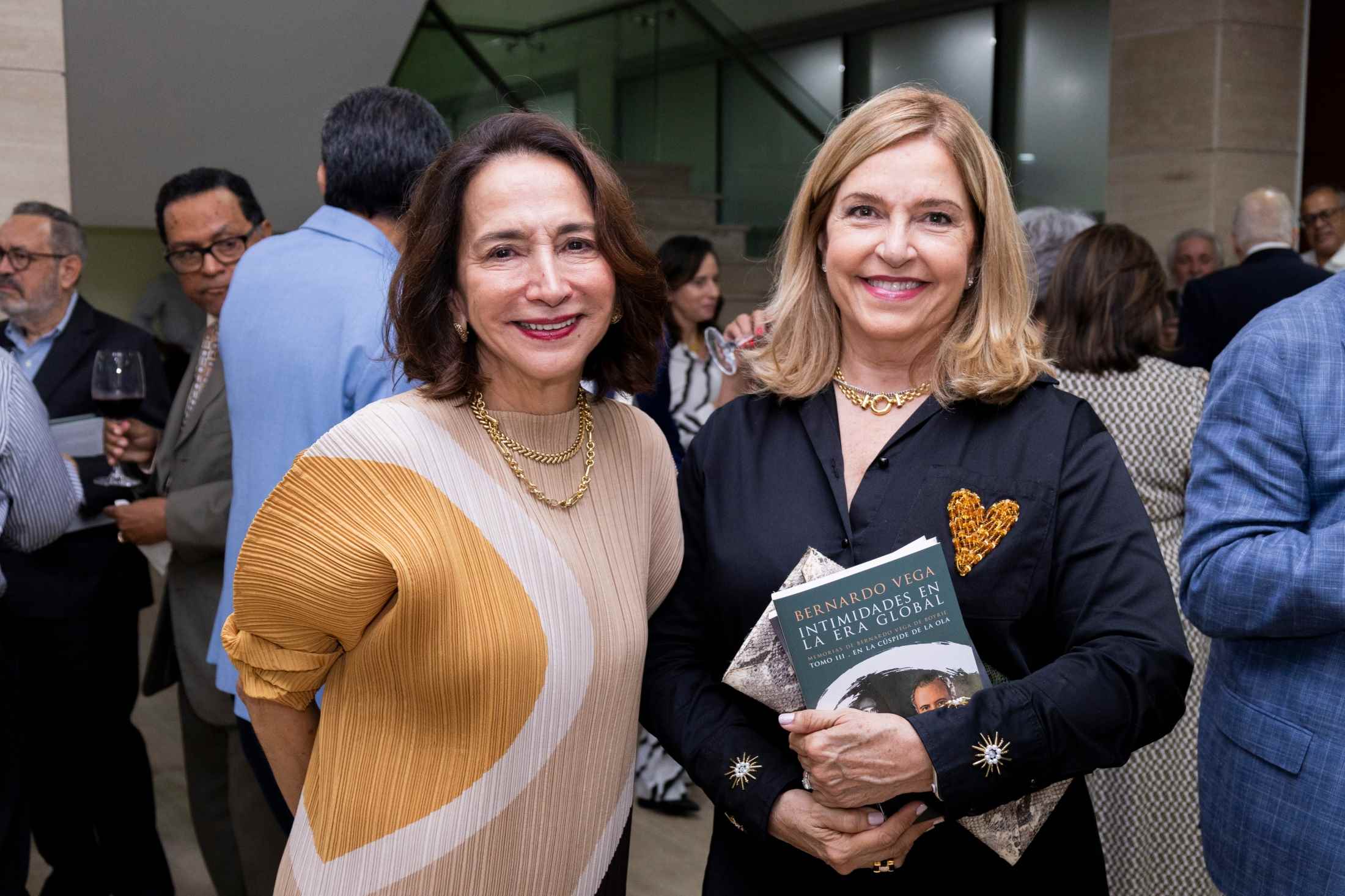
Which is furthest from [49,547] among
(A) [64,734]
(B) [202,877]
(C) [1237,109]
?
(C) [1237,109]

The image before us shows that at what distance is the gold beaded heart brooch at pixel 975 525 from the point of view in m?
1.52

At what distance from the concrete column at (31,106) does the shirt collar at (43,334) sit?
0.75 meters

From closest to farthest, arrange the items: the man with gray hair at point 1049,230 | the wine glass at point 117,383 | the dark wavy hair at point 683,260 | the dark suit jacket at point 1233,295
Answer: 1. the wine glass at point 117,383
2. the man with gray hair at point 1049,230
3. the dark suit jacket at point 1233,295
4. the dark wavy hair at point 683,260

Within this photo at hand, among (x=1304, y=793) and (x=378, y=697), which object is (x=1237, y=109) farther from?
(x=378, y=697)

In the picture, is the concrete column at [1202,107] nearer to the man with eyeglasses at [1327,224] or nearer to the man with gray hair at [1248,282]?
the man with eyeglasses at [1327,224]

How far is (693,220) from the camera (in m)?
9.33

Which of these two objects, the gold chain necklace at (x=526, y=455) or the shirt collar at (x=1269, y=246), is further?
the shirt collar at (x=1269, y=246)

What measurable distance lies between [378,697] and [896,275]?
846 millimetres

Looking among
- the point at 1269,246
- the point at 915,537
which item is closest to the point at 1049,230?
the point at 1269,246

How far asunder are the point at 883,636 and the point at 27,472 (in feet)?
7.13

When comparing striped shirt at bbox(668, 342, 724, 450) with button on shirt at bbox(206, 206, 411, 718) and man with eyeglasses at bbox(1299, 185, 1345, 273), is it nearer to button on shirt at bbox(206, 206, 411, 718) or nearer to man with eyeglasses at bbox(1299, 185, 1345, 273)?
button on shirt at bbox(206, 206, 411, 718)

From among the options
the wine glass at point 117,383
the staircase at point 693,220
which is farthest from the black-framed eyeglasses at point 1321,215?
the wine glass at point 117,383

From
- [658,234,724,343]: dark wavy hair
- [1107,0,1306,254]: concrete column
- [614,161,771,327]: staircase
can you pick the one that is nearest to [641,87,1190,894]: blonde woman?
[658,234,724,343]: dark wavy hair

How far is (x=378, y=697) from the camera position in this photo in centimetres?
144
